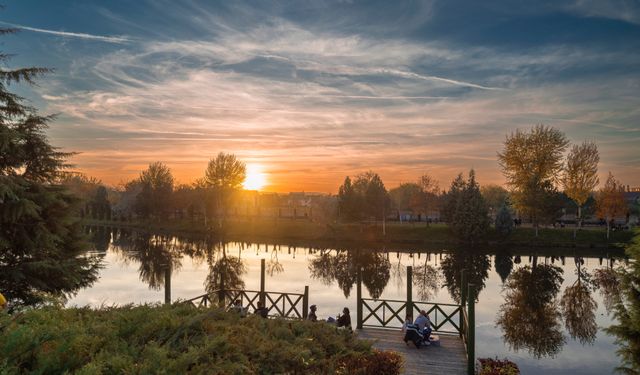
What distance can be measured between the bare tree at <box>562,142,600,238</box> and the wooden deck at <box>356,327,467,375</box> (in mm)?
51643

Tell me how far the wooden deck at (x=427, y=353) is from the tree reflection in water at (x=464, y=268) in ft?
52.3

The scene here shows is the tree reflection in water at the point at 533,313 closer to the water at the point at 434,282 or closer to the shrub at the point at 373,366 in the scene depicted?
the water at the point at 434,282

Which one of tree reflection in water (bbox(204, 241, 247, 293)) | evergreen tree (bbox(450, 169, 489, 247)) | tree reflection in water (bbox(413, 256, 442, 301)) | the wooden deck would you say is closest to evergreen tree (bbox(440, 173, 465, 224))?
evergreen tree (bbox(450, 169, 489, 247))

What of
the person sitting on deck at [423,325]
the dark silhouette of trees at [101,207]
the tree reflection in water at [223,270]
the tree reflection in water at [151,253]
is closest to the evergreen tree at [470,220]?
the tree reflection in water at [223,270]

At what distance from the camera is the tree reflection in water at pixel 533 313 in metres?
23.8

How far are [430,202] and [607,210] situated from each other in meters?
30.3

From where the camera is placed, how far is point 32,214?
18.4m

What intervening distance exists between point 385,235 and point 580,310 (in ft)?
123

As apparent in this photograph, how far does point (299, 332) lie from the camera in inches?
262

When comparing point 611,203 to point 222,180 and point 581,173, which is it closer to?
point 581,173

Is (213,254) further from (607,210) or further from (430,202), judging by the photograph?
(607,210)

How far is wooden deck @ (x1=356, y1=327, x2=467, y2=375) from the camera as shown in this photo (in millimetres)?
15492

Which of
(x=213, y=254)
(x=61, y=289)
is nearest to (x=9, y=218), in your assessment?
Answer: (x=61, y=289)

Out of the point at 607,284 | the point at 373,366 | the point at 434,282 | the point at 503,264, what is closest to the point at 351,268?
the point at 434,282
